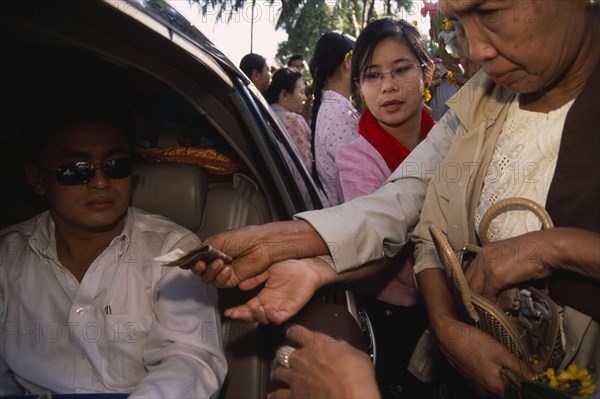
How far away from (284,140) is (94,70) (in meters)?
0.94

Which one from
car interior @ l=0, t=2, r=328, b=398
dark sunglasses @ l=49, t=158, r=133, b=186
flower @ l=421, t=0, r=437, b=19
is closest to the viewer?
car interior @ l=0, t=2, r=328, b=398

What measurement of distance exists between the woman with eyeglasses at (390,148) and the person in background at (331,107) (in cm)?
58

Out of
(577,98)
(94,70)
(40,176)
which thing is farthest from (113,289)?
(577,98)

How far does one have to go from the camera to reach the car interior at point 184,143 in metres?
2.23

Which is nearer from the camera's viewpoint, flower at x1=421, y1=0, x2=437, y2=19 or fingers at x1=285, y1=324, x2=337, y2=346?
fingers at x1=285, y1=324, x2=337, y2=346

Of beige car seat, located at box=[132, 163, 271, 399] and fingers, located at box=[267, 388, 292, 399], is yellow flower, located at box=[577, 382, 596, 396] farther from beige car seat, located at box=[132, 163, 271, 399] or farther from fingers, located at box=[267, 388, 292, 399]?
beige car seat, located at box=[132, 163, 271, 399]

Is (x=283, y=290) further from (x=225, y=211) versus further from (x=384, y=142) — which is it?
(x=384, y=142)

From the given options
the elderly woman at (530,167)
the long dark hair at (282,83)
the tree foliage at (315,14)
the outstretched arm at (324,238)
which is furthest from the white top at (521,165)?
the tree foliage at (315,14)

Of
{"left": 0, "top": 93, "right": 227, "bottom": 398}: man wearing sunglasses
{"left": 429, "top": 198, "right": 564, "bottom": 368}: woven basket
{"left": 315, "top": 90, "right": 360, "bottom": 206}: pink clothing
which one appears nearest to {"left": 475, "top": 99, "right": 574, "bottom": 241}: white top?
{"left": 429, "top": 198, "right": 564, "bottom": 368}: woven basket

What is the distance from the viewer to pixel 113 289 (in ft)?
7.93

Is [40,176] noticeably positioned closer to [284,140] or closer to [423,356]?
[284,140]

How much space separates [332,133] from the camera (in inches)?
155

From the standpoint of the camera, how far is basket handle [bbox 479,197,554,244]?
5.21ft

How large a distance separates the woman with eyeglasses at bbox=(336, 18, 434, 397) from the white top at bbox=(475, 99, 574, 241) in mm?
743
